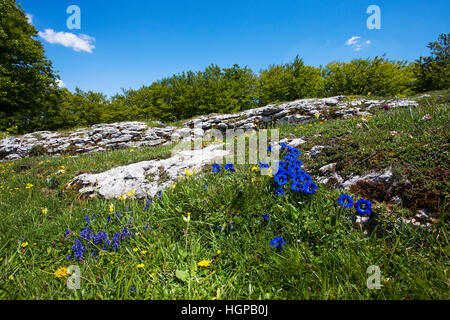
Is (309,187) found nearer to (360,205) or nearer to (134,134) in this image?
(360,205)

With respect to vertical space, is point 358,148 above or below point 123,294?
above

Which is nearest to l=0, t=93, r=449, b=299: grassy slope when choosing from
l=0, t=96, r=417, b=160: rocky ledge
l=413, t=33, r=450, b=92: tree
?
l=0, t=96, r=417, b=160: rocky ledge

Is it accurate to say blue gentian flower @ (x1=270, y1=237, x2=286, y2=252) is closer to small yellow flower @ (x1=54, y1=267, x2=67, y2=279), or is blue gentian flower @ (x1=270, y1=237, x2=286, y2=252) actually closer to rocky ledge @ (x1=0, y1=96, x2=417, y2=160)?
small yellow flower @ (x1=54, y1=267, x2=67, y2=279)

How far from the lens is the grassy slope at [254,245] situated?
1.46 metres

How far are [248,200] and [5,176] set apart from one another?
8.60 meters

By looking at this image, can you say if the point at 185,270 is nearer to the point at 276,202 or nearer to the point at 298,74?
the point at 276,202

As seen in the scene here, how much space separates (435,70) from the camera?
2239cm

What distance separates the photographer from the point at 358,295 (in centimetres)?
132

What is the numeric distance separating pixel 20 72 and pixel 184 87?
15586 mm

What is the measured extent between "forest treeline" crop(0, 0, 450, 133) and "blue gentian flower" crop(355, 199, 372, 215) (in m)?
20.6

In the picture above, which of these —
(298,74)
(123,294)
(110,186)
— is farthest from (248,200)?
(298,74)

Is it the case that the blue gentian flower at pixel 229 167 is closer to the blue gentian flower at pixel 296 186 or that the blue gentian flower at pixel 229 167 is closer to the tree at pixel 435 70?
the blue gentian flower at pixel 296 186

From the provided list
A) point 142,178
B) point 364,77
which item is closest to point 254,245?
point 142,178

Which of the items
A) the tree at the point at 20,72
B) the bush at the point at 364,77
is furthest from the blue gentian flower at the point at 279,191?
the tree at the point at 20,72
